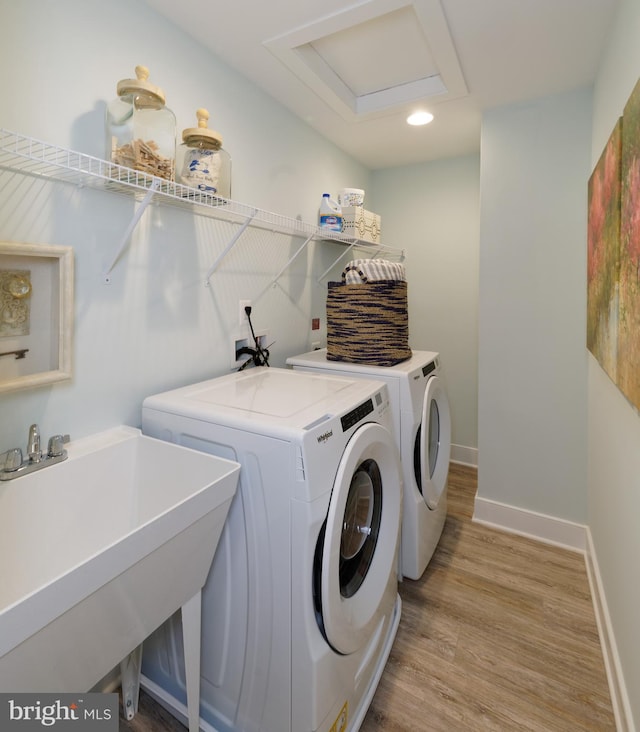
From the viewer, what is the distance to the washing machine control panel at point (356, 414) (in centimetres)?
120

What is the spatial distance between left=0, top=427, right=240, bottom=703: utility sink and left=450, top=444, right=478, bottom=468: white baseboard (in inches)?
100

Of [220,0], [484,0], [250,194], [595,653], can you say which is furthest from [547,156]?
[595,653]

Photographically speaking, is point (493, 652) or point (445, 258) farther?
point (445, 258)

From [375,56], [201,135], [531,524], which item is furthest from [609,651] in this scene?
[375,56]

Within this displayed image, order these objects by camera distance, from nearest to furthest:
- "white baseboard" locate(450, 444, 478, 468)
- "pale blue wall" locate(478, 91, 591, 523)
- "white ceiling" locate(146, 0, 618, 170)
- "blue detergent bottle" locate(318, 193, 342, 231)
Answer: "white ceiling" locate(146, 0, 618, 170) < "pale blue wall" locate(478, 91, 591, 523) < "blue detergent bottle" locate(318, 193, 342, 231) < "white baseboard" locate(450, 444, 478, 468)

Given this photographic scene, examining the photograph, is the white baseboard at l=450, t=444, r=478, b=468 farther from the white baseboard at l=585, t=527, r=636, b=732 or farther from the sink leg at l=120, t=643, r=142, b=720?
the sink leg at l=120, t=643, r=142, b=720

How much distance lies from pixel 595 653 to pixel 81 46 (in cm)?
273

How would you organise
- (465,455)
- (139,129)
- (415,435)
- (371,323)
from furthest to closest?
(465,455)
(371,323)
(415,435)
(139,129)

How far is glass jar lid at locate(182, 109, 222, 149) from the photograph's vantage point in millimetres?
1395

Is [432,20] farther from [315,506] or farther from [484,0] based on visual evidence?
[315,506]

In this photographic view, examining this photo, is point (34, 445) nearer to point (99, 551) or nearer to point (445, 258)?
point (99, 551)

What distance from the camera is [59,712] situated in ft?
2.64

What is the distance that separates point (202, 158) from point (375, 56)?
1017 mm

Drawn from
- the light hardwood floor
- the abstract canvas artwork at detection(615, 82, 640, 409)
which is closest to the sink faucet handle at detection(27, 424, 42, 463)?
the light hardwood floor
